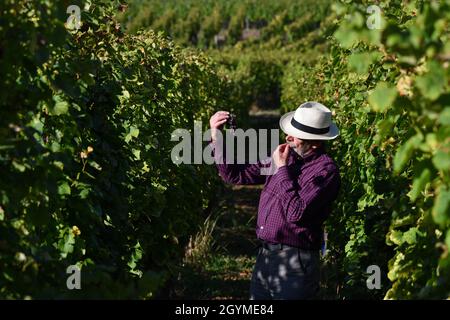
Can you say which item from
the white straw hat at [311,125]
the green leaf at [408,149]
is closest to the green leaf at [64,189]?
the white straw hat at [311,125]

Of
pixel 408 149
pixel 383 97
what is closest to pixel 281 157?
pixel 408 149

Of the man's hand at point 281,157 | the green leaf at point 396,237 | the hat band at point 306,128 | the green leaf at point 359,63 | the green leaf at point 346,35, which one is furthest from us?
the hat band at point 306,128

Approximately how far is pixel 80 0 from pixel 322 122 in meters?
1.75

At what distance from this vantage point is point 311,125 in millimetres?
4430

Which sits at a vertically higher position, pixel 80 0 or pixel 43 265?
Result: pixel 80 0

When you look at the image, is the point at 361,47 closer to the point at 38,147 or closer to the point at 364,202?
the point at 364,202

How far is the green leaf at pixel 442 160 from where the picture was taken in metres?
2.18

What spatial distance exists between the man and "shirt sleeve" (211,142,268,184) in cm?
25

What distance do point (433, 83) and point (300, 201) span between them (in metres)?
2.00

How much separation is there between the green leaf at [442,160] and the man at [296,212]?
196 centimetres

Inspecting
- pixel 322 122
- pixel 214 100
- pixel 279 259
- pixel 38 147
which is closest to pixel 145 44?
pixel 322 122

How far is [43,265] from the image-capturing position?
2.85m

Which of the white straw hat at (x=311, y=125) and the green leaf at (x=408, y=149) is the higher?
the white straw hat at (x=311, y=125)

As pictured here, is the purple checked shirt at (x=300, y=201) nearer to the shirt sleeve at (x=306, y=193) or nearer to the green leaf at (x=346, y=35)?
the shirt sleeve at (x=306, y=193)
